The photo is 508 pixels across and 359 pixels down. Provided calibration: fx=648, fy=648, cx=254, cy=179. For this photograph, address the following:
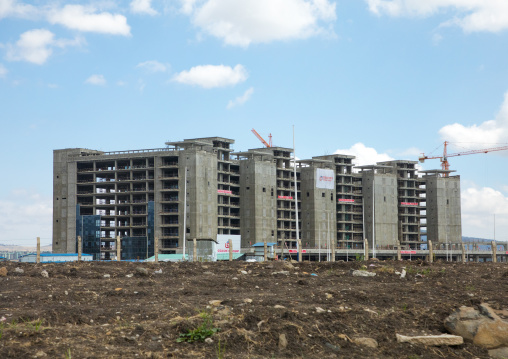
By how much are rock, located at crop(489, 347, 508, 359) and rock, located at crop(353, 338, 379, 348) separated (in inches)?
91.2

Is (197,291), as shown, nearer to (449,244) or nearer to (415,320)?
(415,320)

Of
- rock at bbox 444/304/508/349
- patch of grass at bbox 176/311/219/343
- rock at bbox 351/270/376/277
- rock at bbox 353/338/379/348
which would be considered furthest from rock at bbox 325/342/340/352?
rock at bbox 351/270/376/277

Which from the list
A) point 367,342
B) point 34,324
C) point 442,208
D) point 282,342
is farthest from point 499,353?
point 442,208

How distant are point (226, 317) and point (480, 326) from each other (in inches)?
208

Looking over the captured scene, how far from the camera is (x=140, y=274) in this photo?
24438mm

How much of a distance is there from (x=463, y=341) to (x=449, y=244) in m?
155

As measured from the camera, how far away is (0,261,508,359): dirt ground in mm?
12000

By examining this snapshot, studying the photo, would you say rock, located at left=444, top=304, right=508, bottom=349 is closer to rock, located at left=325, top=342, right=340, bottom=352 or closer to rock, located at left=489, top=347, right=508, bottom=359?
rock, located at left=489, top=347, right=508, bottom=359

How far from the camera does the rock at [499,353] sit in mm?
12852

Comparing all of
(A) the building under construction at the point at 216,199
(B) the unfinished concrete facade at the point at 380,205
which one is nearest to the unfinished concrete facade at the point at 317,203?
(A) the building under construction at the point at 216,199

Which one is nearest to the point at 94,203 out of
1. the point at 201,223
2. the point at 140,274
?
the point at 201,223

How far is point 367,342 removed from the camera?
12.9 m

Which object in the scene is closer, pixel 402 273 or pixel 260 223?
pixel 402 273

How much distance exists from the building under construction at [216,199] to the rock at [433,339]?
325 ft
